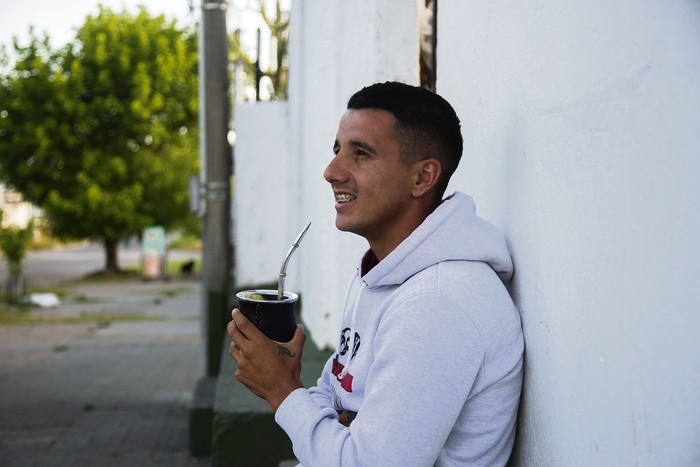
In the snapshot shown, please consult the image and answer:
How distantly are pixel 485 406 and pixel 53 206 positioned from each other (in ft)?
80.6

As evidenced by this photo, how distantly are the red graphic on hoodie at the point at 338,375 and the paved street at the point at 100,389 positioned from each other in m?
4.42

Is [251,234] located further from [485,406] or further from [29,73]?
[29,73]

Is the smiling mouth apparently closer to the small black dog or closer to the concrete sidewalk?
the concrete sidewalk

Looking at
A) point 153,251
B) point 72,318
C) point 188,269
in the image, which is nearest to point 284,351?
point 72,318

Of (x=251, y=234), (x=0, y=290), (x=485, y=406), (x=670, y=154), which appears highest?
(x=670, y=154)

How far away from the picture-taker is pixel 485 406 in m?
1.66

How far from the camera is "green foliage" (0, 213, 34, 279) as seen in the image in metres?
17.6

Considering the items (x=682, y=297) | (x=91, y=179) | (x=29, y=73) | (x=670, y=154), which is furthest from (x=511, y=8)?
(x=29, y=73)

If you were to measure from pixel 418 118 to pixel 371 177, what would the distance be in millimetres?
190

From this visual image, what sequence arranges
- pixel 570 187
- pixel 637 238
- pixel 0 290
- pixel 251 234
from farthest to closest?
pixel 0 290
pixel 251 234
pixel 570 187
pixel 637 238

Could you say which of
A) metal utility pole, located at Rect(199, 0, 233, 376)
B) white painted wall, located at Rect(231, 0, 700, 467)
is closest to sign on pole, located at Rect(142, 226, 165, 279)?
metal utility pole, located at Rect(199, 0, 233, 376)

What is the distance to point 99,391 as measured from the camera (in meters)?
8.38

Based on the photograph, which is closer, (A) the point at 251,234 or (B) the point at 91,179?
(A) the point at 251,234

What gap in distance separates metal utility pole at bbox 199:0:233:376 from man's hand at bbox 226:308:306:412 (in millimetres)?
5543
